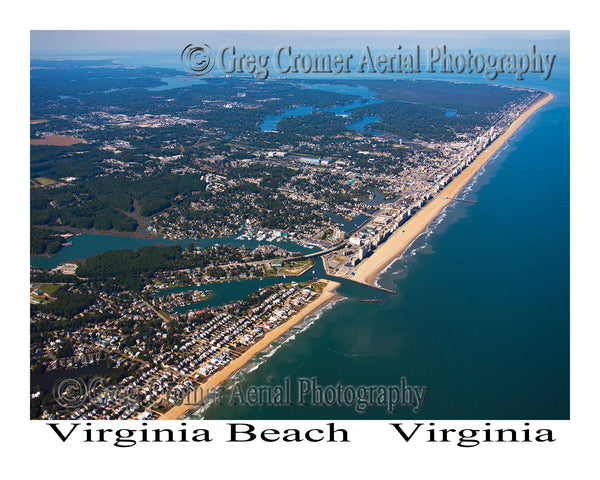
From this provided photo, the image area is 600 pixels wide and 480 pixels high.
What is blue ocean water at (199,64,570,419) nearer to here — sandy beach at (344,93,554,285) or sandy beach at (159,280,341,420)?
sandy beach at (159,280,341,420)

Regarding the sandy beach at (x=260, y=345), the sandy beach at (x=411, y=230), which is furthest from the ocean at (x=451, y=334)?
the sandy beach at (x=411, y=230)

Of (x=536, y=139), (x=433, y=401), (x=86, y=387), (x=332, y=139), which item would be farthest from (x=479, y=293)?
(x=536, y=139)

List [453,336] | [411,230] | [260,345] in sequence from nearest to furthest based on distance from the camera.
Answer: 1. [260,345]
2. [453,336]
3. [411,230]

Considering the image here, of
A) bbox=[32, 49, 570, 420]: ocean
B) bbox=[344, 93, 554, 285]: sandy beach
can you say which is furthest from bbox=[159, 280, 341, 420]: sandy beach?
bbox=[344, 93, 554, 285]: sandy beach

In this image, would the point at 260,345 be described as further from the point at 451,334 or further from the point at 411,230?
the point at 411,230

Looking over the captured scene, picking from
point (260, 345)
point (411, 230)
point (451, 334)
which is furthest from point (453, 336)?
point (411, 230)

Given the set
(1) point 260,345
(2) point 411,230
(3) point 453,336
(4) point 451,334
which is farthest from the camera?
(2) point 411,230
